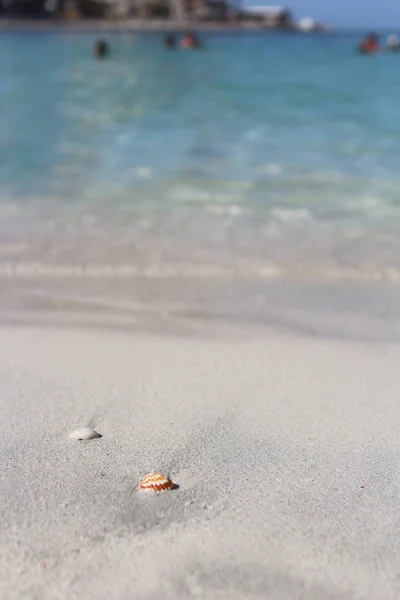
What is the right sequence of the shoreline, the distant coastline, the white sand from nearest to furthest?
the white sand
the shoreline
the distant coastline

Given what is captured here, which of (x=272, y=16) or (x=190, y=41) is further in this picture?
(x=272, y=16)

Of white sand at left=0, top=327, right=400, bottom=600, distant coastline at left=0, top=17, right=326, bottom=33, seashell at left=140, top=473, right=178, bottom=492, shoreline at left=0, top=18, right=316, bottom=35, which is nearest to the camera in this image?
white sand at left=0, top=327, right=400, bottom=600

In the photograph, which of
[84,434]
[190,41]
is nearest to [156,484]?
[84,434]

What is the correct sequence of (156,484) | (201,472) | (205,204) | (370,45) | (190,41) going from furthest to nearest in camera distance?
(190,41)
(370,45)
(205,204)
(201,472)
(156,484)

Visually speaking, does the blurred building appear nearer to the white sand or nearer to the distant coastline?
the distant coastline

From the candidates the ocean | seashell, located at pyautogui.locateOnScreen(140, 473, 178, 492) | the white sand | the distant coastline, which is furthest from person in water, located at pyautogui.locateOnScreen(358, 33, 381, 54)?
the distant coastline

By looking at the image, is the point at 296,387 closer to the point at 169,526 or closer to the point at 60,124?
the point at 169,526

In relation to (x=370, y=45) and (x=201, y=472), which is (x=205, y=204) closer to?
(x=201, y=472)
